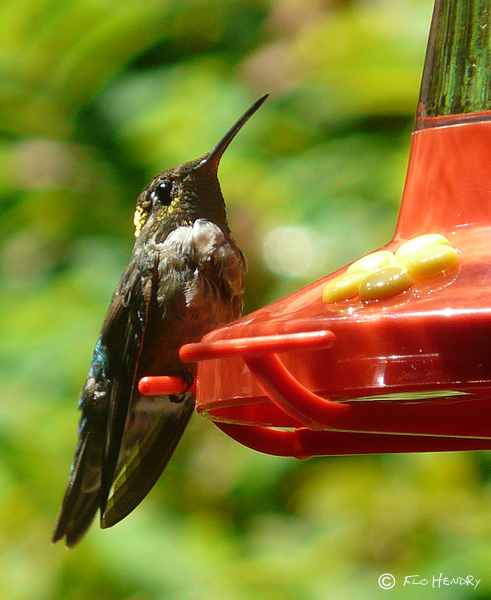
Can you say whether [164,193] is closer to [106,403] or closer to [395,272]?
[106,403]

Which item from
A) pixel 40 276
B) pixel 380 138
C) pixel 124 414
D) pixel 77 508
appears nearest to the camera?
pixel 124 414

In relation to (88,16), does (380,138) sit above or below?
below

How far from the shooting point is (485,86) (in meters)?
2.03

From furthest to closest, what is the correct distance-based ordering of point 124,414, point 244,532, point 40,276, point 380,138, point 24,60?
point 24,60 < point 40,276 < point 380,138 < point 244,532 < point 124,414

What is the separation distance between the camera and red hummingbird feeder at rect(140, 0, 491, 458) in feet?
4.56

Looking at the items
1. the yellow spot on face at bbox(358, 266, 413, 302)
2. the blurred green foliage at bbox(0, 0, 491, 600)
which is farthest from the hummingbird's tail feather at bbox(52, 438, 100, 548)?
the yellow spot on face at bbox(358, 266, 413, 302)

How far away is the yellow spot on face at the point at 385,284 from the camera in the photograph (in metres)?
1.52

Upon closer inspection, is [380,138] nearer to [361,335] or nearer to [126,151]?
[126,151]

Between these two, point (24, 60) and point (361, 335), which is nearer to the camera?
point (361, 335)

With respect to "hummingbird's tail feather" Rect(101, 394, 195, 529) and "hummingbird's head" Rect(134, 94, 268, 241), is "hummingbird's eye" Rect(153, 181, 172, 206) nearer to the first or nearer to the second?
"hummingbird's head" Rect(134, 94, 268, 241)

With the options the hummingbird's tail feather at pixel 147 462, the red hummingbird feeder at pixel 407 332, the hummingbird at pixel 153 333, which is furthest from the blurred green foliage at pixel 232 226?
the red hummingbird feeder at pixel 407 332

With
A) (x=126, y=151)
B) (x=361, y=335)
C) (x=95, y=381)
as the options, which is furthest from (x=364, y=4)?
(x=361, y=335)

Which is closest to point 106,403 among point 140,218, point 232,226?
point 140,218

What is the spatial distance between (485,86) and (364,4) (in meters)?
3.09
